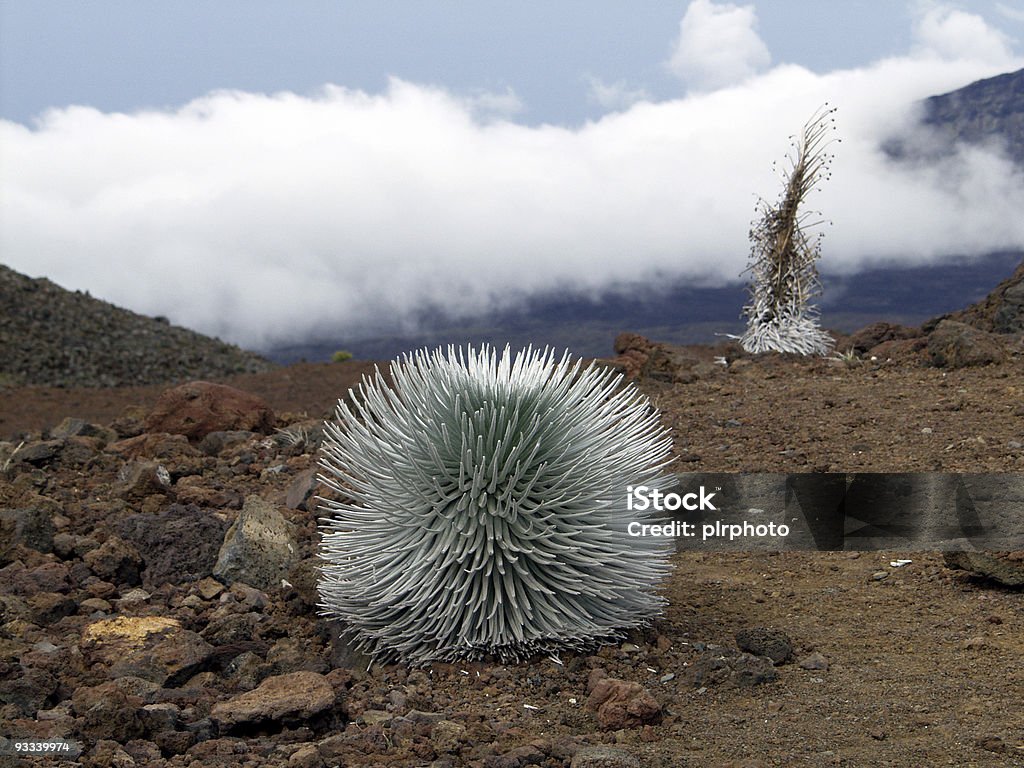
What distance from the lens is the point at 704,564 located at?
5980mm

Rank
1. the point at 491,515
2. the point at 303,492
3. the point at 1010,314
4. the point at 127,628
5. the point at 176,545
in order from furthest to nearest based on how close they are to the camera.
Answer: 1. the point at 1010,314
2. the point at 303,492
3. the point at 176,545
4. the point at 127,628
5. the point at 491,515

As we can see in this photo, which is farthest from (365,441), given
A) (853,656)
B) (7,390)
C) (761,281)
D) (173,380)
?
(173,380)

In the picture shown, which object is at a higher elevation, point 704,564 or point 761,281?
point 761,281

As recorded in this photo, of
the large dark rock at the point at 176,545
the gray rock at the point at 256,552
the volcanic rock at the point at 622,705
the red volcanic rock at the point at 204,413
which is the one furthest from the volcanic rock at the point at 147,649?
the red volcanic rock at the point at 204,413

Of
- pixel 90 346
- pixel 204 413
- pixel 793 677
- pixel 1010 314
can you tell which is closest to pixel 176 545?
pixel 793 677

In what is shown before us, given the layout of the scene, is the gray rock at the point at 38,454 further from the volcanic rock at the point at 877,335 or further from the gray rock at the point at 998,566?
the volcanic rock at the point at 877,335

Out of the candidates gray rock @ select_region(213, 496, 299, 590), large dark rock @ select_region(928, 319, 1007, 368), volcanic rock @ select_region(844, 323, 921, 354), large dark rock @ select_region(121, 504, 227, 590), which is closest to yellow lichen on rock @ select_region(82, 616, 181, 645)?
gray rock @ select_region(213, 496, 299, 590)

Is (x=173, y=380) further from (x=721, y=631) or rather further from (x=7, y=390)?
(x=721, y=631)

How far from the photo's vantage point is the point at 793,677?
4066 millimetres

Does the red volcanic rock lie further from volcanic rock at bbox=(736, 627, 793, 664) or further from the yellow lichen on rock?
volcanic rock at bbox=(736, 627, 793, 664)

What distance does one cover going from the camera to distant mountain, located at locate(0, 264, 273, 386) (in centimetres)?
2453

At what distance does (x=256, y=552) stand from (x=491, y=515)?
1.54 m

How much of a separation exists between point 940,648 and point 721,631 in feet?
2.80

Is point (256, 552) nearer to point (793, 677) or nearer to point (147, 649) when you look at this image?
point (147, 649)
